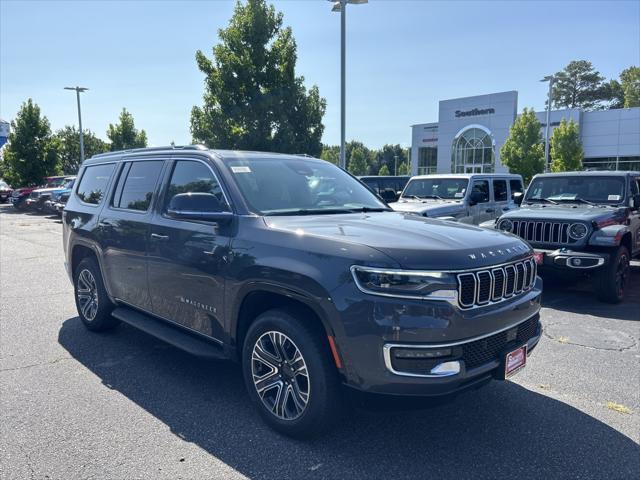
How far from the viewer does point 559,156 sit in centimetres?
3359

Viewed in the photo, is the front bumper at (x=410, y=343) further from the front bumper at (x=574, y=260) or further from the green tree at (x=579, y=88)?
A: the green tree at (x=579, y=88)

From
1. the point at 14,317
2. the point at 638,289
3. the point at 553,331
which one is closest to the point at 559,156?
the point at 638,289

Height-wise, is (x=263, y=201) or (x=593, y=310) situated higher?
(x=263, y=201)

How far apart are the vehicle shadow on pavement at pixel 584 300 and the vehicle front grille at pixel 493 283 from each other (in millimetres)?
3957

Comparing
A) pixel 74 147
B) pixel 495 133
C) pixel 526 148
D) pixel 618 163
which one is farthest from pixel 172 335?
pixel 74 147

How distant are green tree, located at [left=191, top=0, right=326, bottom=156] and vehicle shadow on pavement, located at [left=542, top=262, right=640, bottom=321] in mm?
11692

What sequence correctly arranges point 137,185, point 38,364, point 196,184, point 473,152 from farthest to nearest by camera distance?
point 473,152
point 137,185
point 38,364
point 196,184

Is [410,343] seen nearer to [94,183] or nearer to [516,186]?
[94,183]

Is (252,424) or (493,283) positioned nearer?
(493,283)

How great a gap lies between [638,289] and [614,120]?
40217 mm

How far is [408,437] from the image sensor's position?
3391mm

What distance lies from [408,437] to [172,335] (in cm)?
205

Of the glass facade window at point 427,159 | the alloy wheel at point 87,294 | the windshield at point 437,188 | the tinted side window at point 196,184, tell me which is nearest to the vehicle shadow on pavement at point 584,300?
the windshield at point 437,188

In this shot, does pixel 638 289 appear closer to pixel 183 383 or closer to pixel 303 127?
pixel 183 383
